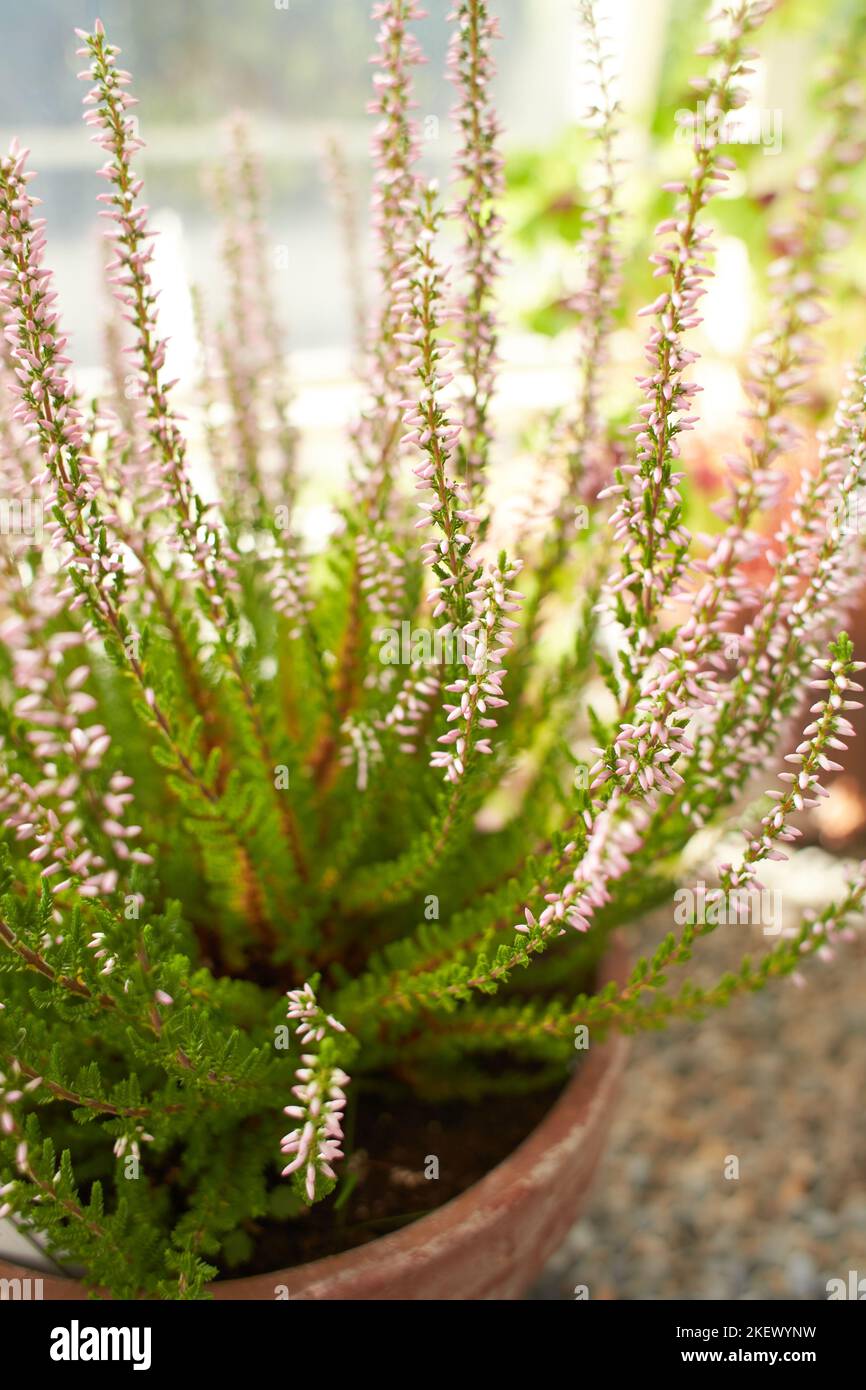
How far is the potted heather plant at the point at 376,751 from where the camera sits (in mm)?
579

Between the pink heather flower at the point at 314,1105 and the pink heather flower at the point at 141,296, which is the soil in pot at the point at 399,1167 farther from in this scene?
the pink heather flower at the point at 141,296

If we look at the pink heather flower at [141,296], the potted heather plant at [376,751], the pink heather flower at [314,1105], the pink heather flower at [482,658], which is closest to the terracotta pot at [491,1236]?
the potted heather plant at [376,751]

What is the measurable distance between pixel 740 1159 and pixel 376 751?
89 centimetres

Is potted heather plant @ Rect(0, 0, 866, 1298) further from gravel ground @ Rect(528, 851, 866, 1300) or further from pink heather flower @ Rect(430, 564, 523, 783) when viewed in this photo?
gravel ground @ Rect(528, 851, 866, 1300)

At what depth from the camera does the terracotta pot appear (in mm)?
707

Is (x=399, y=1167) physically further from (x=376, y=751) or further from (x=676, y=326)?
(x=676, y=326)

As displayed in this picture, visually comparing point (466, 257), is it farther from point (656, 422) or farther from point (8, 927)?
point (8, 927)

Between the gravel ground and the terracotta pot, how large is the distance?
37cm

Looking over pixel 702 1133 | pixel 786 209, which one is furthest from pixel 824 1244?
pixel 786 209

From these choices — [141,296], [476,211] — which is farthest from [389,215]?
[141,296]

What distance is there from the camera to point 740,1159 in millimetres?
1344

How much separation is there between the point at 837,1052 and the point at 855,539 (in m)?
1.03

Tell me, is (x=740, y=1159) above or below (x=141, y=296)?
below

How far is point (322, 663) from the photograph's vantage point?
0.84 m
